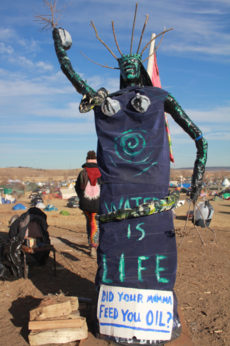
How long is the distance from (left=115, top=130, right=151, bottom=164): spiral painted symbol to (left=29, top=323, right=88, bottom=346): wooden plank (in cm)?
172

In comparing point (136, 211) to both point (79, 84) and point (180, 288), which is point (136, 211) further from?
point (180, 288)

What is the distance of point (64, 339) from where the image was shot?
313cm

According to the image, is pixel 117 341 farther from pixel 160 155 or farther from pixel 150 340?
pixel 160 155

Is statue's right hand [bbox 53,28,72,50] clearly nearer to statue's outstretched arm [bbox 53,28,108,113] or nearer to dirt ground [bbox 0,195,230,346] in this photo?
statue's outstretched arm [bbox 53,28,108,113]

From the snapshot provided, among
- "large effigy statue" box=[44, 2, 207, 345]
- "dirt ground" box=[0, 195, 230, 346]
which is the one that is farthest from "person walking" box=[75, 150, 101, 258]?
"large effigy statue" box=[44, 2, 207, 345]

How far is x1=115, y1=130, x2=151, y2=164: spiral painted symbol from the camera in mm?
3203

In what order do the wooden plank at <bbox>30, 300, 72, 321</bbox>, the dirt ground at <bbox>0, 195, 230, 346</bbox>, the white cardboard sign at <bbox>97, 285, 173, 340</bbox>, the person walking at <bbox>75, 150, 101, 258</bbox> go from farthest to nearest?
the person walking at <bbox>75, 150, 101, 258</bbox> < the dirt ground at <bbox>0, 195, 230, 346</bbox> < the wooden plank at <bbox>30, 300, 72, 321</bbox> < the white cardboard sign at <bbox>97, 285, 173, 340</bbox>

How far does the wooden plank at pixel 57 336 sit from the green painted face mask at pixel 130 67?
8.41ft

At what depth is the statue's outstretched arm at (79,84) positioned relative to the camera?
3264 mm

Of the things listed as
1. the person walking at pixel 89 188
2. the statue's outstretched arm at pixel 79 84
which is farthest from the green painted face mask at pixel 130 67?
the person walking at pixel 89 188

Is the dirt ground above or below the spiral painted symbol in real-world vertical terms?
below

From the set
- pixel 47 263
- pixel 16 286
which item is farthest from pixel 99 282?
pixel 47 263

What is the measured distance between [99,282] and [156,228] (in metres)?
0.78

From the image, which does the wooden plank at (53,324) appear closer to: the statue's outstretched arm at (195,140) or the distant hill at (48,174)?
the statue's outstretched arm at (195,140)
